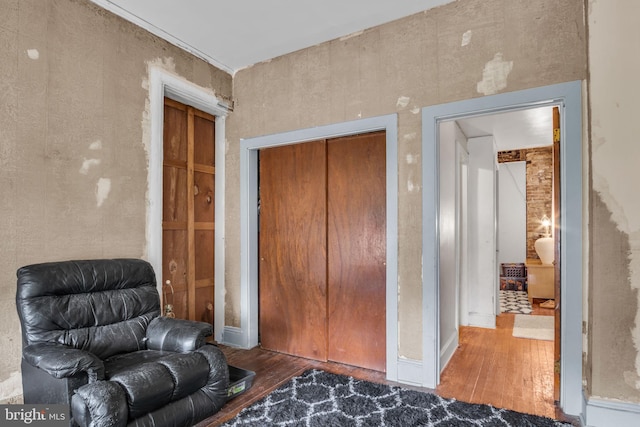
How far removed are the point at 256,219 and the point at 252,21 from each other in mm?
1941

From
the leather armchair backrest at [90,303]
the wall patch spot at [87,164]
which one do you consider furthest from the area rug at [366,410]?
the wall patch spot at [87,164]

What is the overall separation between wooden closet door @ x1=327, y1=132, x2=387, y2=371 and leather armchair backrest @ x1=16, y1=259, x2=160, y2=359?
1.63m

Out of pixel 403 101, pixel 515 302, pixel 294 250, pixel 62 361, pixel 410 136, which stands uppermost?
pixel 403 101

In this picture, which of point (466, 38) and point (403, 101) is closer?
point (466, 38)

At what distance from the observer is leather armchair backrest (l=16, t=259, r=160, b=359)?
87.7 inches

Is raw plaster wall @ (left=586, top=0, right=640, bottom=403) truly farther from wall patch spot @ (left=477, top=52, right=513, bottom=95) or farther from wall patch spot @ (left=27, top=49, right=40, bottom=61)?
wall patch spot @ (left=27, top=49, right=40, bottom=61)

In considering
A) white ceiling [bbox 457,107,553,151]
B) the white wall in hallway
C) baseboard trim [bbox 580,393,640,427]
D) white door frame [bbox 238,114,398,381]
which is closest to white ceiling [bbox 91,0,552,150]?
white door frame [bbox 238,114,398,381]

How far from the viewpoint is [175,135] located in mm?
3662

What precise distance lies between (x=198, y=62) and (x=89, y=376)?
298 centimetres

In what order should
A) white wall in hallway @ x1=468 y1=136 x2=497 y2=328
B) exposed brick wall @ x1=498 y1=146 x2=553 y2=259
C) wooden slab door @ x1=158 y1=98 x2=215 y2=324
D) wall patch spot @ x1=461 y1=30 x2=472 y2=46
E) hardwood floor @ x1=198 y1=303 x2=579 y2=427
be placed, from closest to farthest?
hardwood floor @ x1=198 y1=303 x2=579 y2=427 → wall patch spot @ x1=461 y1=30 x2=472 y2=46 → wooden slab door @ x1=158 y1=98 x2=215 y2=324 → white wall in hallway @ x1=468 y1=136 x2=497 y2=328 → exposed brick wall @ x1=498 y1=146 x2=553 y2=259

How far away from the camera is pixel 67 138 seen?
2.66m

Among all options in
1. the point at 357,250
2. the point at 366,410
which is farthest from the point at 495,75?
the point at 366,410

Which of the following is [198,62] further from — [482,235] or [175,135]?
[482,235]

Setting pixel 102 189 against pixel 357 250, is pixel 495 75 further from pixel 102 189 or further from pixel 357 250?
pixel 102 189
